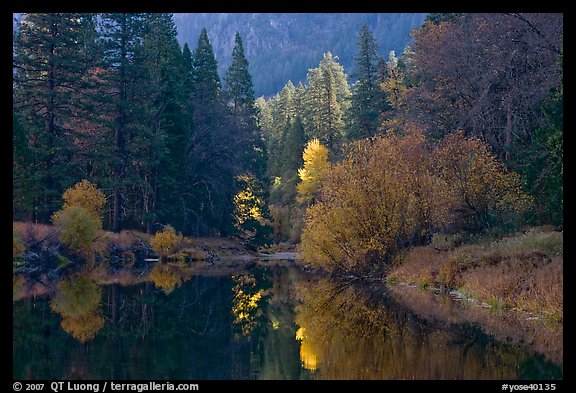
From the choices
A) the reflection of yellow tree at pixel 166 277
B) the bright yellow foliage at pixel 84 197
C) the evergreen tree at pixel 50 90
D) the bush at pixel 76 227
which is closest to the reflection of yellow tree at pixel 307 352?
the reflection of yellow tree at pixel 166 277

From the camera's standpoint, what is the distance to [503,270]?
2227 cm

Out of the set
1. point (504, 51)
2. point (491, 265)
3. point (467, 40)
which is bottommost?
point (491, 265)

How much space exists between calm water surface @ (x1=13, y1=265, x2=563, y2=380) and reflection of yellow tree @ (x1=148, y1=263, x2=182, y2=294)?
53.9 inches

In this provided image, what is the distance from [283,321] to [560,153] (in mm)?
10038

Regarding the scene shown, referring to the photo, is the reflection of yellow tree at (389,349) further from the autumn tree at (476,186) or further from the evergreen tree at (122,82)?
the evergreen tree at (122,82)

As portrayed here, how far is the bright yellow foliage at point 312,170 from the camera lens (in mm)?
62812

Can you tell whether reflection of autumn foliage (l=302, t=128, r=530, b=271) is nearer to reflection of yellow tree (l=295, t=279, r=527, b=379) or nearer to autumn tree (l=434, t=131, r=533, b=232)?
autumn tree (l=434, t=131, r=533, b=232)

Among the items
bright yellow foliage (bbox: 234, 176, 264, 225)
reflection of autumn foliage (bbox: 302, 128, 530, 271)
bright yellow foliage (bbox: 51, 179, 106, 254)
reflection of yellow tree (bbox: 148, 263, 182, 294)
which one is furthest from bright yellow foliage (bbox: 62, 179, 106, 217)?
bright yellow foliage (bbox: 234, 176, 264, 225)

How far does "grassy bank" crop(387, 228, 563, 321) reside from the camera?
63.9ft

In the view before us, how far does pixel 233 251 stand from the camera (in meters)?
57.9
